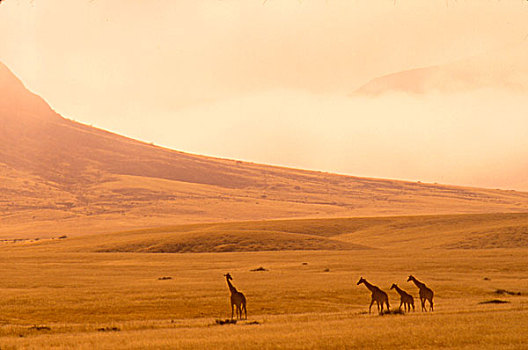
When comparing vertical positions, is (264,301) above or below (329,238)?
below

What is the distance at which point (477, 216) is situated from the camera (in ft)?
387

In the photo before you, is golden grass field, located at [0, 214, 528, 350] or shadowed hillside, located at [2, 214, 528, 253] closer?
golden grass field, located at [0, 214, 528, 350]

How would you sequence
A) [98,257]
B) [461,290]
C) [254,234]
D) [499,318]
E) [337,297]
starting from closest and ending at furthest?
[499,318], [337,297], [461,290], [98,257], [254,234]

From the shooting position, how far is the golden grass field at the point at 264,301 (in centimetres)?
2194

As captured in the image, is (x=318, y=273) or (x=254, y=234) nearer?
(x=318, y=273)

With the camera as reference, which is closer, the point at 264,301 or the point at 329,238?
the point at 264,301

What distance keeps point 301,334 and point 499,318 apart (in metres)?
8.03

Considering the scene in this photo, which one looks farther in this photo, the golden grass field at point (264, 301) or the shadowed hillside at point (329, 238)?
the shadowed hillside at point (329, 238)

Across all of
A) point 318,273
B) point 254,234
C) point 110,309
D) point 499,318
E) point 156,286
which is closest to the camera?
point 499,318

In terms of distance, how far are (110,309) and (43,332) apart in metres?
7.18

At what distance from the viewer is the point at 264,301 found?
35906 millimetres

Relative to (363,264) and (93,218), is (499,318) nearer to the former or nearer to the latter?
(363,264)

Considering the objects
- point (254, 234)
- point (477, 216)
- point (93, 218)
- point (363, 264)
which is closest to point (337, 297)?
point (363, 264)

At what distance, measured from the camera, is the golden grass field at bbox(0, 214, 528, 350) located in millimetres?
21938
